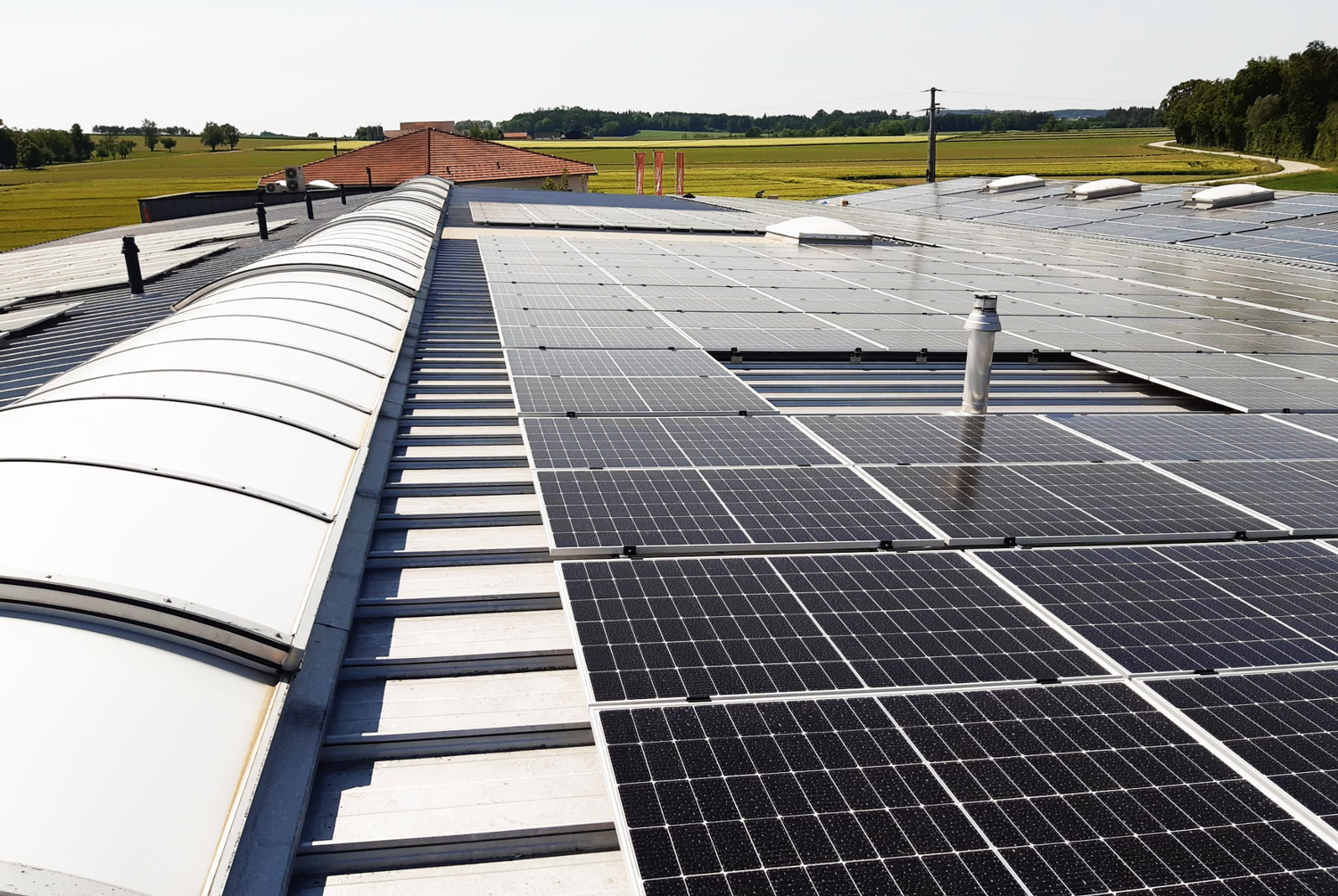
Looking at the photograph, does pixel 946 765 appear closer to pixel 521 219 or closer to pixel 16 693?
pixel 16 693

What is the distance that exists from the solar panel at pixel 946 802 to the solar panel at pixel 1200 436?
22.3 ft

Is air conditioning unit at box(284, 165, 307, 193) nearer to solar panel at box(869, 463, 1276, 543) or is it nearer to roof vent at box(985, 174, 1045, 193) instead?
roof vent at box(985, 174, 1045, 193)

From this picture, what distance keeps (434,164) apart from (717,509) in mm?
82537

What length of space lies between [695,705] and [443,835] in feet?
5.61

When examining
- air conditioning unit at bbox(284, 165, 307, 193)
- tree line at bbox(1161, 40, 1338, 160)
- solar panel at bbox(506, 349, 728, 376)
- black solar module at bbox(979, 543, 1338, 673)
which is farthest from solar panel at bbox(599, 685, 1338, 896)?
tree line at bbox(1161, 40, 1338, 160)

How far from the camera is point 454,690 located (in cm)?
673

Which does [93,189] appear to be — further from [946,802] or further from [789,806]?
[946,802]

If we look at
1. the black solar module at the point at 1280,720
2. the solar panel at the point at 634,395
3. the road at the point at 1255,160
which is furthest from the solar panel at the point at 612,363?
the road at the point at 1255,160

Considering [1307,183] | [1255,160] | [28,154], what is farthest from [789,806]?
[28,154]

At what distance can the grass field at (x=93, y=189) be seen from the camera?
3799 inches

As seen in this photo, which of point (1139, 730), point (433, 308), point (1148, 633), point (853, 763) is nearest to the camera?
point (853, 763)

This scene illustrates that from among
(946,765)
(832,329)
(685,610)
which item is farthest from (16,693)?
(832,329)

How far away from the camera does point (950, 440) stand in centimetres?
1155

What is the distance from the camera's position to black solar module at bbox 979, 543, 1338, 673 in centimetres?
650
